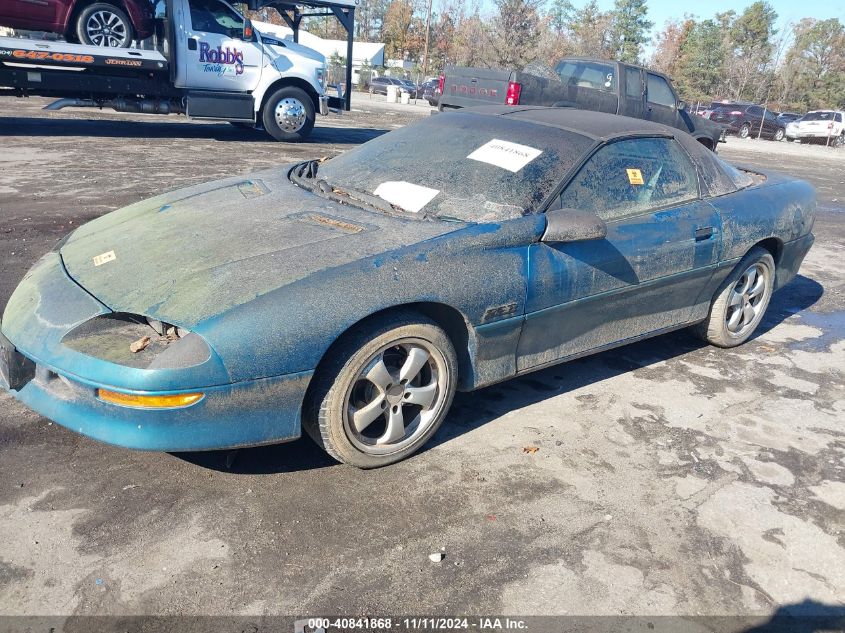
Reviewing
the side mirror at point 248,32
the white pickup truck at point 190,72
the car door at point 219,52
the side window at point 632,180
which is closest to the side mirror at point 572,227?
the side window at point 632,180

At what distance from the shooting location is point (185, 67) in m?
11.6

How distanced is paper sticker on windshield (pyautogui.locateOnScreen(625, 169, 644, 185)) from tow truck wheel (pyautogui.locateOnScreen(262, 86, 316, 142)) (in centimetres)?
1011

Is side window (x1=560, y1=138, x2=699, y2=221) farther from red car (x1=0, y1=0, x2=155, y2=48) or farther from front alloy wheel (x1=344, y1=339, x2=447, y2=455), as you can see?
red car (x1=0, y1=0, x2=155, y2=48)

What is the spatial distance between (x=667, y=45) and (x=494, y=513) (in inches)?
2582

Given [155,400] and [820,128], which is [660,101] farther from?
[820,128]

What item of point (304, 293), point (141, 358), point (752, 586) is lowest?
point (752, 586)

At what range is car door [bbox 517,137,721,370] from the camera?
10.9ft

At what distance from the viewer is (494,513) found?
9.04 ft

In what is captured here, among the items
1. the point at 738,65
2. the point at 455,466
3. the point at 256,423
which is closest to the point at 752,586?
the point at 455,466

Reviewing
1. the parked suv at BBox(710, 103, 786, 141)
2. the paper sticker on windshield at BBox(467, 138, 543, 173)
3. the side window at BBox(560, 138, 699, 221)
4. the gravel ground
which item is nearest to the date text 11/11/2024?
the gravel ground

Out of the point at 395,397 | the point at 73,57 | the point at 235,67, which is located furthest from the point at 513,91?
the point at 395,397

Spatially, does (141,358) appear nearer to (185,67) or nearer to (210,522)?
(210,522)

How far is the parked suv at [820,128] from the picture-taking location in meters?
30.2

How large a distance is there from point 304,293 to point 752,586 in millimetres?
1961
